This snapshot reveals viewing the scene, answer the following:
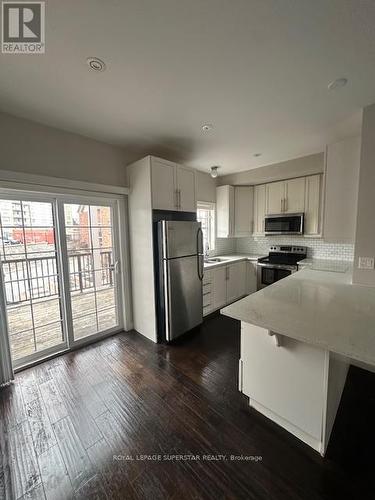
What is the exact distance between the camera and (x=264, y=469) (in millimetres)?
1282

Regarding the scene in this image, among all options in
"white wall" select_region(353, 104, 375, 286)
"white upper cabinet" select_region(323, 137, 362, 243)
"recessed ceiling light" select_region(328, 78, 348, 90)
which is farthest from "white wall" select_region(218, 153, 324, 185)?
"recessed ceiling light" select_region(328, 78, 348, 90)

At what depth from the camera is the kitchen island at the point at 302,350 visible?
3.84 feet

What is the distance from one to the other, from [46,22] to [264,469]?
295 centimetres

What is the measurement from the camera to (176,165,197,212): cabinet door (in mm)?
2898

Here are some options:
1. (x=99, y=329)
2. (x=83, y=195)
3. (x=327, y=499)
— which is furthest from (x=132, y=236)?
(x=327, y=499)

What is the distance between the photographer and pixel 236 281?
4109 mm

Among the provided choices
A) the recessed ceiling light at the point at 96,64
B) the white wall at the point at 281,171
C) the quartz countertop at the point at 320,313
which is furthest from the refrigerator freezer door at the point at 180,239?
the white wall at the point at 281,171

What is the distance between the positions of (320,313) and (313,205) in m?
2.66

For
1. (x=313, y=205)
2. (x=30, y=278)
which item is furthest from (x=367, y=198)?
(x=30, y=278)

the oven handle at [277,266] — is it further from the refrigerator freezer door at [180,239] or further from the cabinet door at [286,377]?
the cabinet door at [286,377]

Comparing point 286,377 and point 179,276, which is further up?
point 179,276

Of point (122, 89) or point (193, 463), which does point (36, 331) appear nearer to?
point (193, 463)

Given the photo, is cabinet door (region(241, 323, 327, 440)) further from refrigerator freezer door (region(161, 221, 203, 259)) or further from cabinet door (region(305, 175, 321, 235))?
cabinet door (region(305, 175, 321, 235))

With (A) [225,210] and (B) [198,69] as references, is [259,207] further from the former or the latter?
(B) [198,69]
